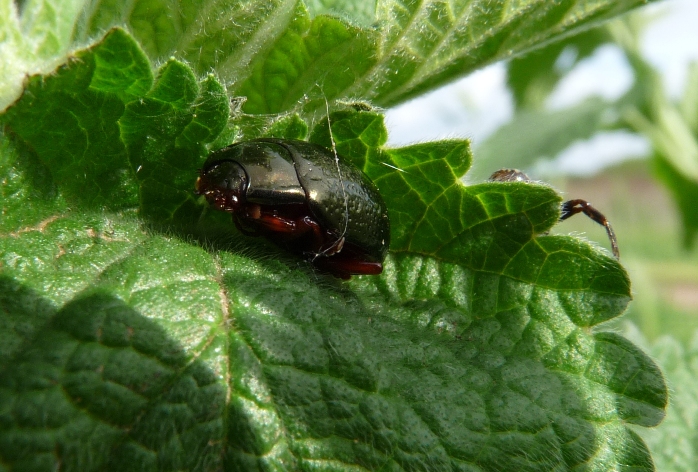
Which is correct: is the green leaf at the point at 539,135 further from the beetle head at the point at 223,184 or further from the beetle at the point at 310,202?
the beetle head at the point at 223,184

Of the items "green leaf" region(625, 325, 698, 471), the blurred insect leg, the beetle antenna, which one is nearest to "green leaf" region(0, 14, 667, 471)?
the beetle antenna

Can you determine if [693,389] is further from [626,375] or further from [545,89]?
[545,89]

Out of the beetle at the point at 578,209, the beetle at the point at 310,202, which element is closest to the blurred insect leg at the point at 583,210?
the beetle at the point at 578,209

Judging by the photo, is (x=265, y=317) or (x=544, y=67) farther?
(x=544, y=67)

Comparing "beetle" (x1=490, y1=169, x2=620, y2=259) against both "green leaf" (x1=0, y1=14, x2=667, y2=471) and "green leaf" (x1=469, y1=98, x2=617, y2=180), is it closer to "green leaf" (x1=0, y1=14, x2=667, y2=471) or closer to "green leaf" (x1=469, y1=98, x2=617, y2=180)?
"green leaf" (x1=0, y1=14, x2=667, y2=471)

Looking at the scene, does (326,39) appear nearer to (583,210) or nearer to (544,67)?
(583,210)

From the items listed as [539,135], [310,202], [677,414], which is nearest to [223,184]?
[310,202]
